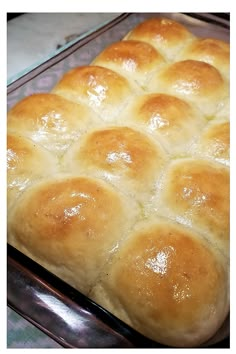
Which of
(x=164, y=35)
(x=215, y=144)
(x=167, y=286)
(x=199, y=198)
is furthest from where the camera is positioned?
(x=164, y=35)

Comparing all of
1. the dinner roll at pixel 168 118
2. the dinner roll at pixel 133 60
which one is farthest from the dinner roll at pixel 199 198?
the dinner roll at pixel 133 60

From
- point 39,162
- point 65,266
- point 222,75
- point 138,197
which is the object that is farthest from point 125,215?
point 222,75

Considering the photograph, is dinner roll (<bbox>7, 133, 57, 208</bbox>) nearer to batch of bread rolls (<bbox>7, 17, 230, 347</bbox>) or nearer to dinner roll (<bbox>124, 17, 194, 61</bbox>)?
batch of bread rolls (<bbox>7, 17, 230, 347</bbox>)

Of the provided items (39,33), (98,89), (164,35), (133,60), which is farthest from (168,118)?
(39,33)

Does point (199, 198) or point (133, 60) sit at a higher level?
point (133, 60)

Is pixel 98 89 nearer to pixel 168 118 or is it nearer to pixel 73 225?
pixel 168 118

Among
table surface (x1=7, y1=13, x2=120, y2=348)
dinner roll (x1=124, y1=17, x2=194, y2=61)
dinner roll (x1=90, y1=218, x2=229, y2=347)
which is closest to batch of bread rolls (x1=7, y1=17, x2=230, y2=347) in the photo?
dinner roll (x1=90, y1=218, x2=229, y2=347)

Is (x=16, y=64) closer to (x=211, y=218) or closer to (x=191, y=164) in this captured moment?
(x=191, y=164)

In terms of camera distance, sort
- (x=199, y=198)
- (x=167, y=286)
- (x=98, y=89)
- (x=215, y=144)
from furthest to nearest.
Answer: (x=98, y=89), (x=215, y=144), (x=199, y=198), (x=167, y=286)
